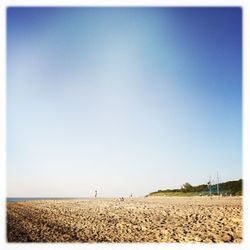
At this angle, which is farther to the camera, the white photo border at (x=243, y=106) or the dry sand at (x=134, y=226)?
the dry sand at (x=134, y=226)

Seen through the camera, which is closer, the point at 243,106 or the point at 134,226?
the point at 243,106

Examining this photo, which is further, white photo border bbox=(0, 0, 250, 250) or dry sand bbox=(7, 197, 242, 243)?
dry sand bbox=(7, 197, 242, 243)

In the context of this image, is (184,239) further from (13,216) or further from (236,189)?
(236,189)

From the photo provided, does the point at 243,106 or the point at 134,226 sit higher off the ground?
the point at 243,106
